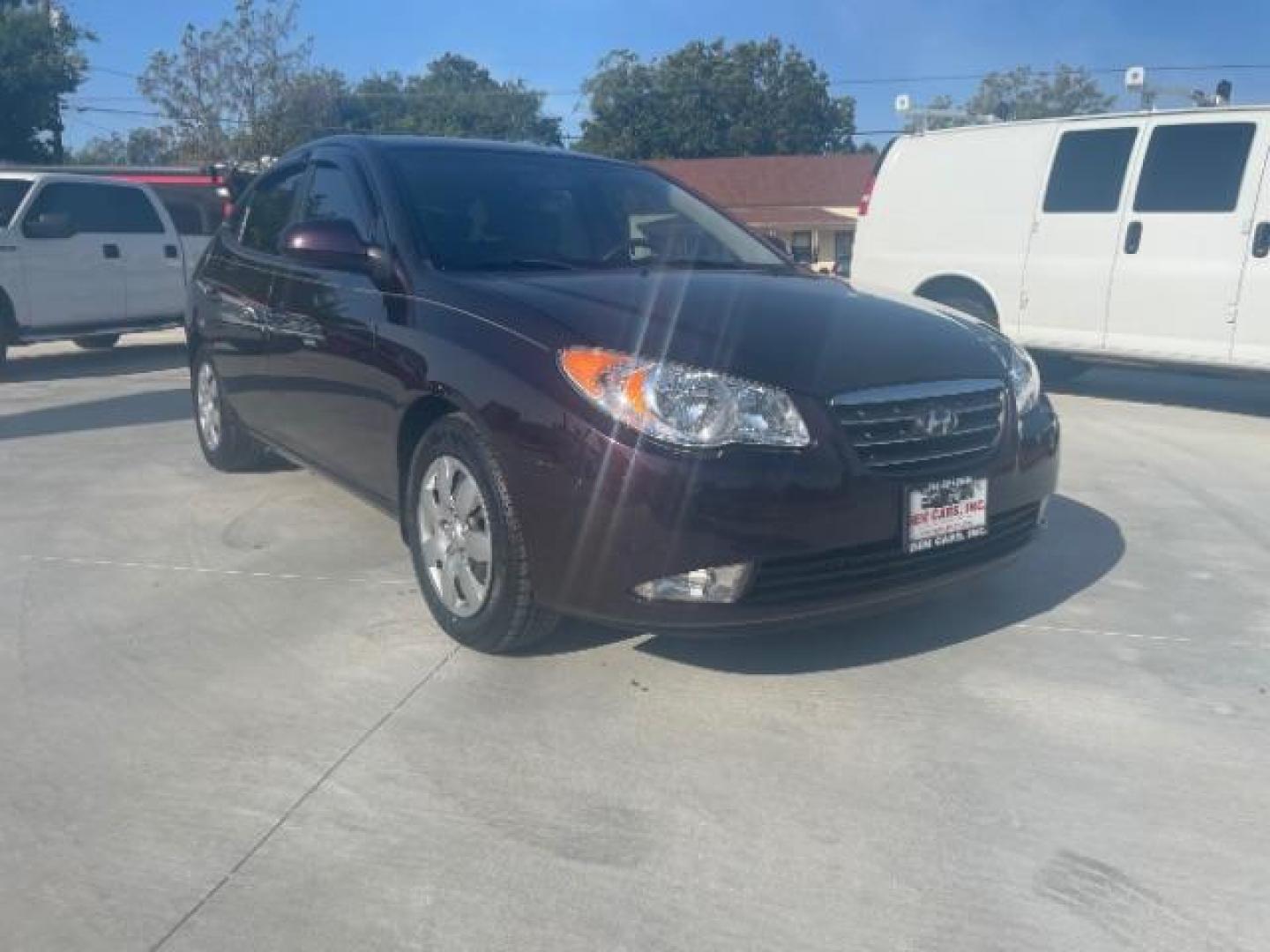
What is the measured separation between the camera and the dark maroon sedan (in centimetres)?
317

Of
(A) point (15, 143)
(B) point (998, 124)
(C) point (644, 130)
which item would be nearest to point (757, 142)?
(C) point (644, 130)

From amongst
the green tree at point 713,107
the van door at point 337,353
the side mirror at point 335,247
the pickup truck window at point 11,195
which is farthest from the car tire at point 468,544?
the green tree at point 713,107

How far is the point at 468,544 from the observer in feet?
12.1

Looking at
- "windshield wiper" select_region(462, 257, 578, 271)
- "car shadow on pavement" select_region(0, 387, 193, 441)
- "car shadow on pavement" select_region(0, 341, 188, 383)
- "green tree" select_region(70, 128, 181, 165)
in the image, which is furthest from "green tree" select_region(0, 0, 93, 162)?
"windshield wiper" select_region(462, 257, 578, 271)

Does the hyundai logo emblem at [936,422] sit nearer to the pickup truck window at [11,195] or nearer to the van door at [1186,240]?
the van door at [1186,240]

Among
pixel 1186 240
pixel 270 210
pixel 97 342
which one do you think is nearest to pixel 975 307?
pixel 1186 240

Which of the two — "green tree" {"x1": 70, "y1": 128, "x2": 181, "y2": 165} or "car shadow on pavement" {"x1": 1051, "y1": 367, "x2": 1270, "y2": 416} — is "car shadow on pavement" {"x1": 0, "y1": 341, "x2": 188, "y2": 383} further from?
"green tree" {"x1": 70, "y1": 128, "x2": 181, "y2": 165}

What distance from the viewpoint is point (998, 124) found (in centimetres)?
927

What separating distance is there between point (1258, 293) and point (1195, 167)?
105 centimetres

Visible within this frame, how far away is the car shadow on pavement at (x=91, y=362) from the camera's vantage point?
10.7 meters

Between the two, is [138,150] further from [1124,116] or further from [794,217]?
[1124,116]

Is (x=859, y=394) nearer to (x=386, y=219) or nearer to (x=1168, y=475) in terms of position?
(x=386, y=219)

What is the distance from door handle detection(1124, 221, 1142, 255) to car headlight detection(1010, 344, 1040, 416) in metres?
4.74

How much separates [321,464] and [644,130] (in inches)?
2282
